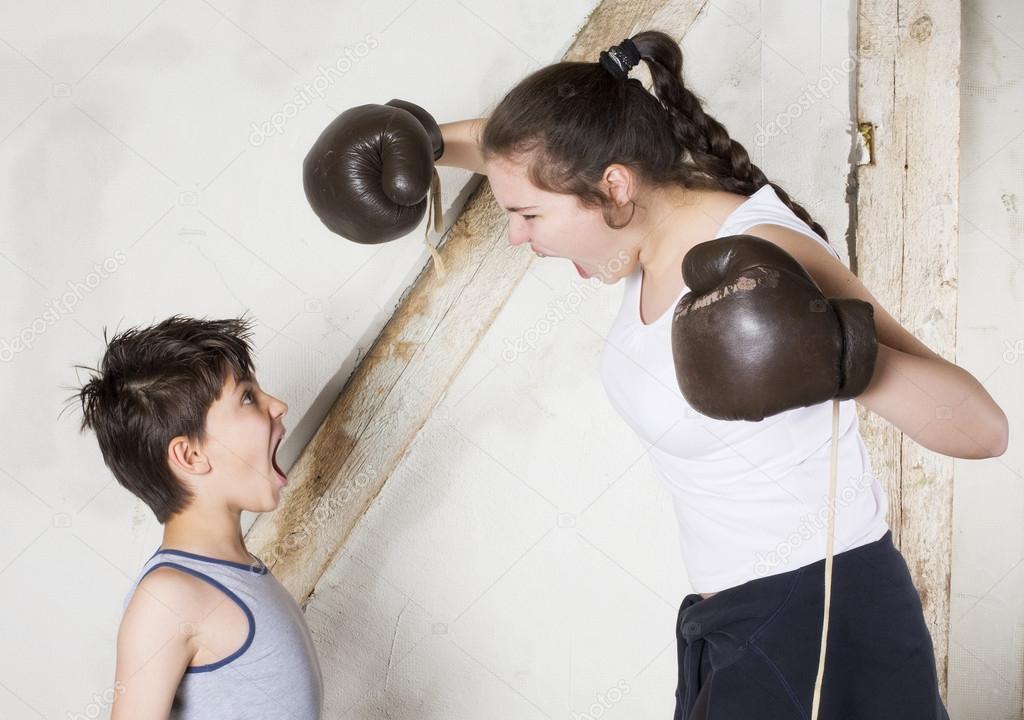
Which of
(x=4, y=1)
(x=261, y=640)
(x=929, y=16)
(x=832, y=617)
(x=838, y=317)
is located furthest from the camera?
(x=929, y=16)

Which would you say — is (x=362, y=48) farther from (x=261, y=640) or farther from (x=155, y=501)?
(x=261, y=640)

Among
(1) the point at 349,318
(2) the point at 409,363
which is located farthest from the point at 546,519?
(1) the point at 349,318

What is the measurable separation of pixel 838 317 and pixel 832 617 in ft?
1.53

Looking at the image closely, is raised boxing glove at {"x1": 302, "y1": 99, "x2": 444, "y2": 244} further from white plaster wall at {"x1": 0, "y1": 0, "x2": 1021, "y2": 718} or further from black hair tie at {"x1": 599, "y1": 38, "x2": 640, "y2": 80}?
Result: white plaster wall at {"x1": 0, "y1": 0, "x2": 1021, "y2": 718}

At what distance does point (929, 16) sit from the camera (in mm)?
1922

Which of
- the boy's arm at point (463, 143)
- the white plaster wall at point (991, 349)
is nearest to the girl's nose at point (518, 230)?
the boy's arm at point (463, 143)

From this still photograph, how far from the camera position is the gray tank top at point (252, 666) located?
1261 millimetres

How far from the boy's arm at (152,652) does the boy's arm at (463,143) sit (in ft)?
3.10

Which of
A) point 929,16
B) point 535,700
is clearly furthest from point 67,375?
point 929,16

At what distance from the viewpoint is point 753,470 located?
1148mm

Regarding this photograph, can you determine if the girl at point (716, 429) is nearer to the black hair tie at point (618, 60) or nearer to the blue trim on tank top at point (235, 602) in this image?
the black hair tie at point (618, 60)

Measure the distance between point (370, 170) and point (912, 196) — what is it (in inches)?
51.6

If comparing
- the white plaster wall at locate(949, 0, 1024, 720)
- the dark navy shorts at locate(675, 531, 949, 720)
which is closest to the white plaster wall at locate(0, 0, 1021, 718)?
the white plaster wall at locate(949, 0, 1024, 720)

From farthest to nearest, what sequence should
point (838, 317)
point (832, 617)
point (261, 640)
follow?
point (261, 640)
point (832, 617)
point (838, 317)
